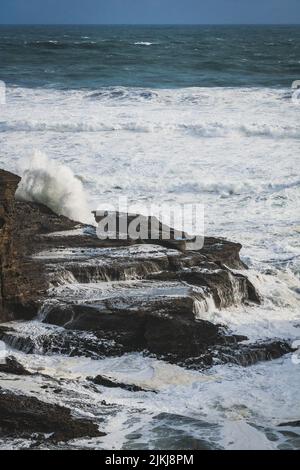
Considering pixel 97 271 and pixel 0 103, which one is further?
pixel 0 103

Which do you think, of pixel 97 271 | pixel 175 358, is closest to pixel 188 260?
pixel 97 271

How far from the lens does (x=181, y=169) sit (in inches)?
826

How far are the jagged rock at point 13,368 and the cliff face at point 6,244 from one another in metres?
1.19

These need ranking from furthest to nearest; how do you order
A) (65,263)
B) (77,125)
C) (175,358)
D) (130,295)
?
(77,125)
(65,263)
(130,295)
(175,358)

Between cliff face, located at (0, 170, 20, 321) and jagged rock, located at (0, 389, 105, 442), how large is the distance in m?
2.42

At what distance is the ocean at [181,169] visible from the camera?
826cm

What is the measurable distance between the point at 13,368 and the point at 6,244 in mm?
1838

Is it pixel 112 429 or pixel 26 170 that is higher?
pixel 26 170

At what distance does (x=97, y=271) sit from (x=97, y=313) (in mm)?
1068

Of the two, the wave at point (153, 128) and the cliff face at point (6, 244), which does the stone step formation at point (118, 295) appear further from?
the wave at point (153, 128)

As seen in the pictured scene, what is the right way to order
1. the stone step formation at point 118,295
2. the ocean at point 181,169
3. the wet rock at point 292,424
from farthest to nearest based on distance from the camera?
the stone step formation at point 118,295 → the ocean at point 181,169 → the wet rock at point 292,424

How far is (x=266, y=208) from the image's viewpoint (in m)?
17.5

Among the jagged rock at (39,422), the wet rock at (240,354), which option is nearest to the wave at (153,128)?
the wet rock at (240,354)
